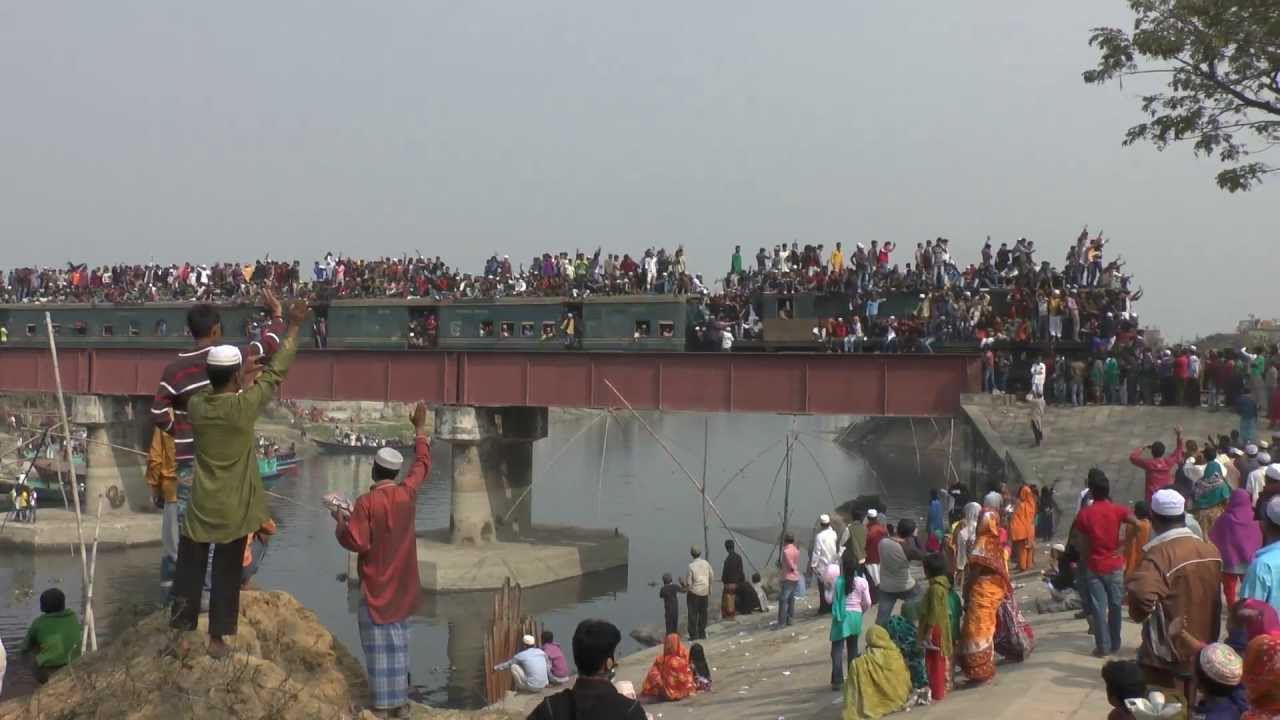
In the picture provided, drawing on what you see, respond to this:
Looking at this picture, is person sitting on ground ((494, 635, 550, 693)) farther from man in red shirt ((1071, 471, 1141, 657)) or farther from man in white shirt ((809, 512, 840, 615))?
man in red shirt ((1071, 471, 1141, 657))

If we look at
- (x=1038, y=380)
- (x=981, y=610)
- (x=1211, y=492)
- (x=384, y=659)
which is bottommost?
(x=981, y=610)

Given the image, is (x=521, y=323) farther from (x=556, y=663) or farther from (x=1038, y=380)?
(x=556, y=663)

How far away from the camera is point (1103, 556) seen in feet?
37.2

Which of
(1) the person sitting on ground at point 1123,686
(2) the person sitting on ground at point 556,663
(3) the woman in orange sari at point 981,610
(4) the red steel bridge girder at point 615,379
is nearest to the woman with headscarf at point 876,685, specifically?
(3) the woman in orange sari at point 981,610

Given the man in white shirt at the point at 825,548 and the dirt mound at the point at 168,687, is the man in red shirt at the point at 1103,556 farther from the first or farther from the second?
the dirt mound at the point at 168,687

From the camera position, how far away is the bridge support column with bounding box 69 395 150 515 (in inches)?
1785

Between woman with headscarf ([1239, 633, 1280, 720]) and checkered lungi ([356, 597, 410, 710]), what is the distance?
15.9ft

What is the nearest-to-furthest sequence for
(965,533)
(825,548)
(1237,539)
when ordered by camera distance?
(1237,539) < (965,533) < (825,548)

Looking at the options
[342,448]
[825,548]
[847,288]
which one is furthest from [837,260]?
[342,448]

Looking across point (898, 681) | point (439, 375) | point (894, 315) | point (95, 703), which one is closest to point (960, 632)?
point (898, 681)

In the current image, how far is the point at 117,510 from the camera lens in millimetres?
46688

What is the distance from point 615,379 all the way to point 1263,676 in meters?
30.6

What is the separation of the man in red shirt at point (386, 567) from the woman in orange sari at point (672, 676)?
7952mm

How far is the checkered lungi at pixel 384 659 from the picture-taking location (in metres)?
7.66
